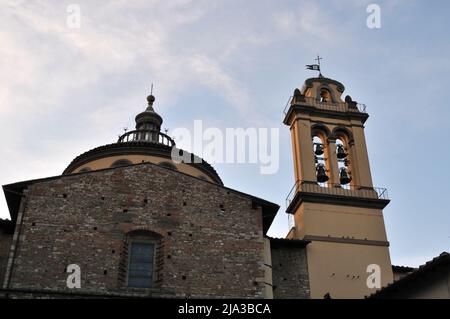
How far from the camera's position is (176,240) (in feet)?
47.4

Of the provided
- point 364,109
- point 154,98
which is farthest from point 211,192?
point 154,98

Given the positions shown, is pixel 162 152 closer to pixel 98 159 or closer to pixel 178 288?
pixel 98 159

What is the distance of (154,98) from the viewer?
28141 millimetres

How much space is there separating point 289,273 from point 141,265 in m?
4.99

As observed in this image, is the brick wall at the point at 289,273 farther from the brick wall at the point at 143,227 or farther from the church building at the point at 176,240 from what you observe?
the brick wall at the point at 143,227

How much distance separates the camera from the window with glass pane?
45.9ft

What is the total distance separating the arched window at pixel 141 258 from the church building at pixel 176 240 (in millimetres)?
26

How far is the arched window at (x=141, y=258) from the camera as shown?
45.9 ft

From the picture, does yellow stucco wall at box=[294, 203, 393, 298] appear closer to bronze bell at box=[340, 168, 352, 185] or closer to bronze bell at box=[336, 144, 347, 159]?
bronze bell at box=[340, 168, 352, 185]

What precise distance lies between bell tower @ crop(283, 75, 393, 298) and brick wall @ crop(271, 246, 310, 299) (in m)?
0.25

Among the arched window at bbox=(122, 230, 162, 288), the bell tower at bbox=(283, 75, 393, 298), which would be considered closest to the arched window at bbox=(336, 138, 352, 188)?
the bell tower at bbox=(283, 75, 393, 298)

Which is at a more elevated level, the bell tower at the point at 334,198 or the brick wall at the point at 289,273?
the bell tower at the point at 334,198

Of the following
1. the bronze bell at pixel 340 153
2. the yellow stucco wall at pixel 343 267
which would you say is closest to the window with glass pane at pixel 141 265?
the yellow stucco wall at pixel 343 267

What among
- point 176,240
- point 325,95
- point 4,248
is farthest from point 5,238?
point 325,95
